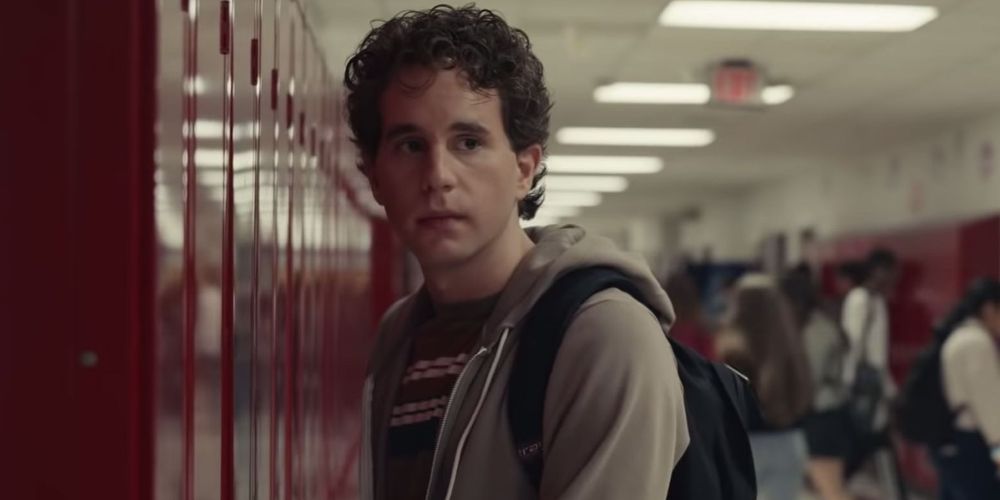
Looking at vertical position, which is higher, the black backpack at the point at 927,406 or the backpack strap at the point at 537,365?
the backpack strap at the point at 537,365

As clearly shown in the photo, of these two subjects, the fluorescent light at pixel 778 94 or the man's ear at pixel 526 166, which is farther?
the fluorescent light at pixel 778 94

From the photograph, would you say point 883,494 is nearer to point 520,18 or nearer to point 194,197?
point 520,18

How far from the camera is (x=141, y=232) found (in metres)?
1.09

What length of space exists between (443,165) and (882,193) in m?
11.3

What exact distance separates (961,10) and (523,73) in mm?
5066

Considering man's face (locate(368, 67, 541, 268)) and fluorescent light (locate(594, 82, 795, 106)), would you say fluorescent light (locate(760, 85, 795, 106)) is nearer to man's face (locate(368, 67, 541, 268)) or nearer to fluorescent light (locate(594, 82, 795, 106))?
fluorescent light (locate(594, 82, 795, 106))

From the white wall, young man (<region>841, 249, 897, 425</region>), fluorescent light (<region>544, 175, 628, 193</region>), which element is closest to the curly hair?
young man (<region>841, 249, 897, 425</region>)

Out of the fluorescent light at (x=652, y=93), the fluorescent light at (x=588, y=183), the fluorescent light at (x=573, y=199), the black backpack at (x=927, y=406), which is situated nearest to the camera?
the black backpack at (x=927, y=406)

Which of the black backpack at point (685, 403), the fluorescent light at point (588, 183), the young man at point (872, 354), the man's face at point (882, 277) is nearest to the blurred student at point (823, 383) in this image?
the young man at point (872, 354)

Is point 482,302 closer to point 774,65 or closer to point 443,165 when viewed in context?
point 443,165

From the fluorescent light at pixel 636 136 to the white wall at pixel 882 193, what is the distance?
1830 millimetres

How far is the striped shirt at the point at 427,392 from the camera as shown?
5.05ft

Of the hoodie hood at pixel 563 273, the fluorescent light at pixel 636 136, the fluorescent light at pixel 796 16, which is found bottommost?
the hoodie hood at pixel 563 273

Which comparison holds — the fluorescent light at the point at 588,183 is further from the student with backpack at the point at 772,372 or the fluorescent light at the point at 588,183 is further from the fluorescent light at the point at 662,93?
the student with backpack at the point at 772,372
